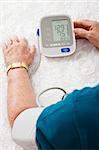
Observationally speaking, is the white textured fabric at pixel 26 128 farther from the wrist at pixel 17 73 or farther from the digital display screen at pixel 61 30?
the digital display screen at pixel 61 30

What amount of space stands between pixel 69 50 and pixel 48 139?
0.40 meters

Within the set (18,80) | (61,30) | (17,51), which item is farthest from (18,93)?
(61,30)

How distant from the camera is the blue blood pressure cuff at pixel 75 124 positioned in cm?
65

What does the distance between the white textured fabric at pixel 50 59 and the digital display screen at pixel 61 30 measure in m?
0.05

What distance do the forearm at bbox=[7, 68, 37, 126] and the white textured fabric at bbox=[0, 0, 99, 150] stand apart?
0.14 ft

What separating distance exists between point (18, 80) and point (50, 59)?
0.49 ft

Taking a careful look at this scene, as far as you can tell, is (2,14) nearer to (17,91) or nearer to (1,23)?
(1,23)

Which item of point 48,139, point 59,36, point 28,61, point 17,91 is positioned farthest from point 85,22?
point 48,139

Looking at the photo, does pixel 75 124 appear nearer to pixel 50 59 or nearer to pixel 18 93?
pixel 18 93

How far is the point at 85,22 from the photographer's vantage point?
106cm

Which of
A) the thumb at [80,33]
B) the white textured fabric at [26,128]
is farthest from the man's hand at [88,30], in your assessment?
the white textured fabric at [26,128]

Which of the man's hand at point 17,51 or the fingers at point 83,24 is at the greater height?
the fingers at point 83,24

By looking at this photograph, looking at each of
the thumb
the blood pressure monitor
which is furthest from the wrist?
the thumb

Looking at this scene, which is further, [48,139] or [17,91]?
[17,91]
